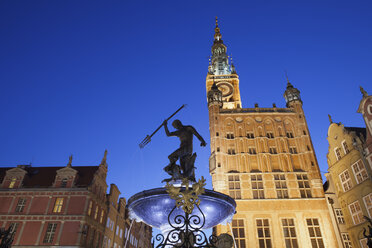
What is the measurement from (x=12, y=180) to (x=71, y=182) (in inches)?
229

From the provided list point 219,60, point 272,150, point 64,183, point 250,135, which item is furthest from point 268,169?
point 219,60

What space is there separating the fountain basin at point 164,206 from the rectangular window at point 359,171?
55.8 feet

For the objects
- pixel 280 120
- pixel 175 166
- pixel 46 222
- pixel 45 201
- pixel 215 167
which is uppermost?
pixel 280 120

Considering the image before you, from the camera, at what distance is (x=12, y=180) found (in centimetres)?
2584

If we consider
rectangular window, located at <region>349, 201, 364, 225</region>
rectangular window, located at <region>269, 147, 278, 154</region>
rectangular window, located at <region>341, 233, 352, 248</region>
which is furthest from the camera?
rectangular window, located at <region>269, 147, 278, 154</region>

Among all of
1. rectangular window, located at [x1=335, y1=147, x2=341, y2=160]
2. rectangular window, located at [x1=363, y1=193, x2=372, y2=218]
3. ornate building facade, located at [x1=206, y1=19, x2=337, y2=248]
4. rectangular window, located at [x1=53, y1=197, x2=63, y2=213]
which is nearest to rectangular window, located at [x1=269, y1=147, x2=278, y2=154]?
ornate building facade, located at [x1=206, y1=19, x2=337, y2=248]

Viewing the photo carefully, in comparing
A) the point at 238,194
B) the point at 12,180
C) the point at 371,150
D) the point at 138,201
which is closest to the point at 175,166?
the point at 138,201

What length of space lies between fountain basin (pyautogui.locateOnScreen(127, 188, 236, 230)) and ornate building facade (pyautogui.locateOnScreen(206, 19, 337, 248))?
1776 centimetres

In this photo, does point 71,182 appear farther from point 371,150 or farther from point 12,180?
point 371,150

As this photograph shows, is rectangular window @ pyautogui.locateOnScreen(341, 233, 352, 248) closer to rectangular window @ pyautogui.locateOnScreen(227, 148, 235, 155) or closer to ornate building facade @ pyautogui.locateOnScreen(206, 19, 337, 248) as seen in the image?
ornate building facade @ pyautogui.locateOnScreen(206, 19, 337, 248)

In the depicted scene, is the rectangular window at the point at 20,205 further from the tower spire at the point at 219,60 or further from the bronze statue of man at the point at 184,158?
the tower spire at the point at 219,60

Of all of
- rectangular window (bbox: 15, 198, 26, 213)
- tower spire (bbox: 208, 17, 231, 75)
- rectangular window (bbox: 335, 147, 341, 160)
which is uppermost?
tower spire (bbox: 208, 17, 231, 75)

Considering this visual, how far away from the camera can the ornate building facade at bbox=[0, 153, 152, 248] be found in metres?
22.7

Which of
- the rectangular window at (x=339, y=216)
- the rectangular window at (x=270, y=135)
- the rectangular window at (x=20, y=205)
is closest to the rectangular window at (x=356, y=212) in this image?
the rectangular window at (x=339, y=216)
